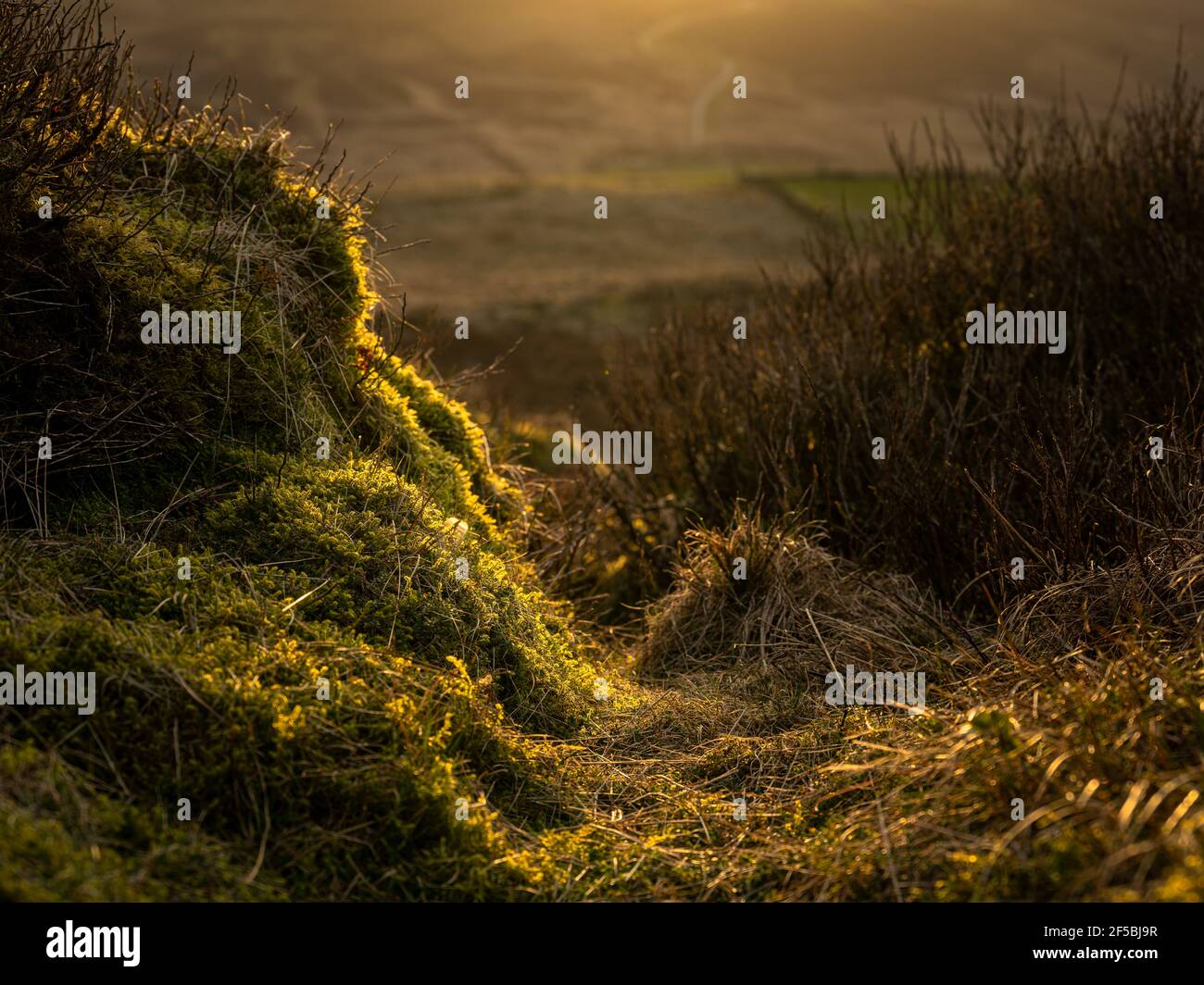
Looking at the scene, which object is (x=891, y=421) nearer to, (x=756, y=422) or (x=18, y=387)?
(x=756, y=422)

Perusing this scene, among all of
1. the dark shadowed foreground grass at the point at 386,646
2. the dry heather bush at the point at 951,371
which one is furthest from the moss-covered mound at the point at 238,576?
the dry heather bush at the point at 951,371

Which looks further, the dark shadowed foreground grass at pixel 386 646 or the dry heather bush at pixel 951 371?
the dry heather bush at pixel 951 371

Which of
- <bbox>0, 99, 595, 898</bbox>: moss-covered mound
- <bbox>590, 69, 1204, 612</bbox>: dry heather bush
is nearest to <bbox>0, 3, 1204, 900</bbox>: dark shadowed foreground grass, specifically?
<bbox>0, 99, 595, 898</bbox>: moss-covered mound

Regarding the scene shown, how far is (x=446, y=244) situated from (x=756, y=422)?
29.0 meters

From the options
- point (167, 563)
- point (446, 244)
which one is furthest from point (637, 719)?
point (446, 244)

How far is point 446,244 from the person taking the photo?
33.8 metres

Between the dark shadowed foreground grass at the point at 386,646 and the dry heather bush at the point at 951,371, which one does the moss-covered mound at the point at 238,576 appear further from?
the dry heather bush at the point at 951,371

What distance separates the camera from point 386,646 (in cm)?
317

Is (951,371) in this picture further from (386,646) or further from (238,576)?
(238,576)

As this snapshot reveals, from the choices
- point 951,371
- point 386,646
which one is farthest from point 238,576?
point 951,371

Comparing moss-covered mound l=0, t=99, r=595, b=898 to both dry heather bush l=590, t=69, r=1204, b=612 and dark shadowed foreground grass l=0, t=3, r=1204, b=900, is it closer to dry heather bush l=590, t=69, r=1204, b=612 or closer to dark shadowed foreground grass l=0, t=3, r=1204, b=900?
dark shadowed foreground grass l=0, t=3, r=1204, b=900

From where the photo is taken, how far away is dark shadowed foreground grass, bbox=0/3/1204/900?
2410 millimetres

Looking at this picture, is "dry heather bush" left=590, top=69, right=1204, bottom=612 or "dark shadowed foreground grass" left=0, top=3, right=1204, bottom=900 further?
"dry heather bush" left=590, top=69, right=1204, bottom=612

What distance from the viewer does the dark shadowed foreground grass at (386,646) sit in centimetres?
241
